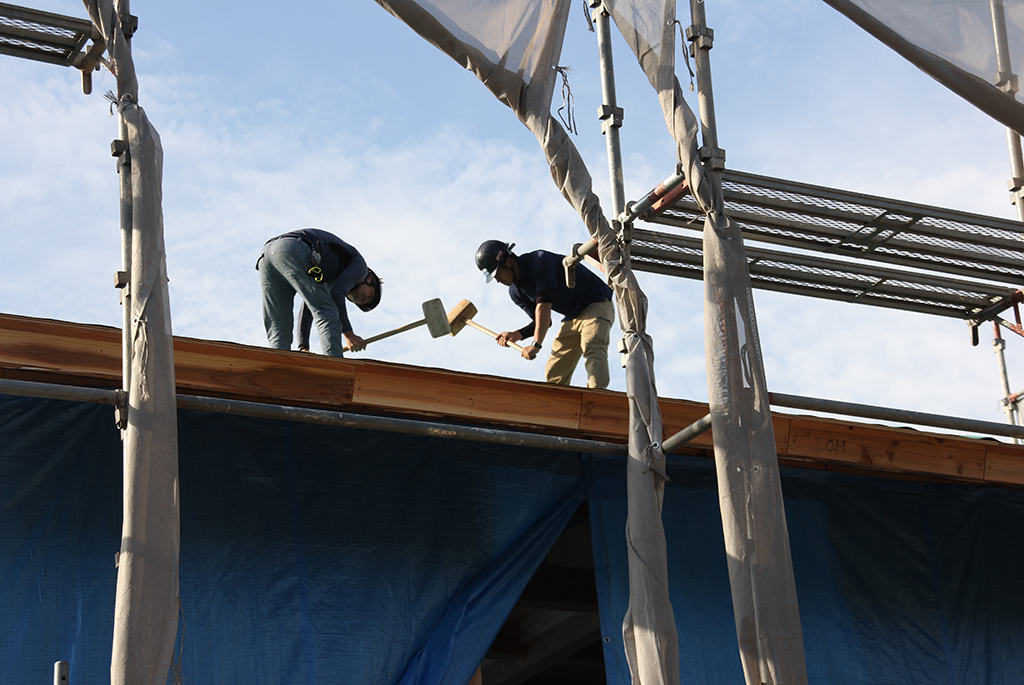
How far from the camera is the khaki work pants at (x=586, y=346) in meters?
8.14

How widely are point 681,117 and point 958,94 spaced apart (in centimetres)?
146

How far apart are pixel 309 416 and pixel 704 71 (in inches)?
114

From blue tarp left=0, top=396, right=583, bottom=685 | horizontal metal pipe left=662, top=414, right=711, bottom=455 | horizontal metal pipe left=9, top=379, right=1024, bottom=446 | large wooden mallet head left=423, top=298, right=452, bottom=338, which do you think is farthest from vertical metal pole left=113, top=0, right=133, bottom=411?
large wooden mallet head left=423, top=298, right=452, bottom=338

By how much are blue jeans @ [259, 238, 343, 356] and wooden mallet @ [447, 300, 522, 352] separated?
1883mm

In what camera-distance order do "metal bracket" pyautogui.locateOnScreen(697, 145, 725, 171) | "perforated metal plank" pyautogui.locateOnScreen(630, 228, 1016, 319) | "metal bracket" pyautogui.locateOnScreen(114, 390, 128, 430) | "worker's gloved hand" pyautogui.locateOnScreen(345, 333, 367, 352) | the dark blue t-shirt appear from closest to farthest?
"metal bracket" pyautogui.locateOnScreen(114, 390, 128, 430) → "metal bracket" pyautogui.locateOnScreen(697, 145, 725, 171) → "perforated metal plank" pyautogui.locateOnScreen(630, 228, 1016, 319) → the dark blue t-shirt → "worker's gloved hand" pyautogui.locateOnScreen(345, 333, 367, 352)

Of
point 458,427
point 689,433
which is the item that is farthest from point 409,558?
point 689,433

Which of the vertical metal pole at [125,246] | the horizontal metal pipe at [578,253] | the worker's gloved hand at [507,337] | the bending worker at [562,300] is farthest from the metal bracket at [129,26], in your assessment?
the worker's gloved hand at [507,337]

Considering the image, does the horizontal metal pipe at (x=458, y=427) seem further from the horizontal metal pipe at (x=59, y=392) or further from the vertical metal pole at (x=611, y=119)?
the vertical metal pole at (x=611, y=119)

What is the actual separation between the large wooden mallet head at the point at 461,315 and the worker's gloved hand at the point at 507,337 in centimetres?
70

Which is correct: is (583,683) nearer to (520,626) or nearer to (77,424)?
(520,626)

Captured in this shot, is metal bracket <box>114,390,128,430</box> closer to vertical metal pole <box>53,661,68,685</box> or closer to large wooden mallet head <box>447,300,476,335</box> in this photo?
vertical metal pole <box>53,661,68,685</box>

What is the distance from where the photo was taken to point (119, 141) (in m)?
4.68

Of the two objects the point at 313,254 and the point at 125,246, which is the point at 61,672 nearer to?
the point at 125,246

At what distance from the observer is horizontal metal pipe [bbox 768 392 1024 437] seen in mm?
5547
